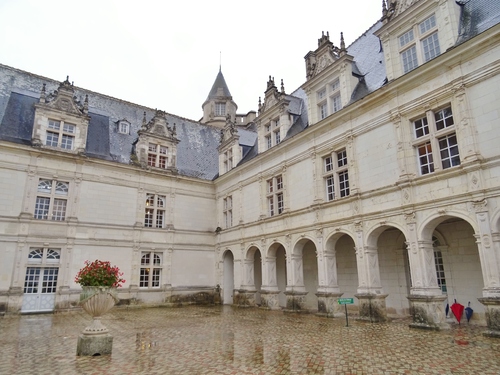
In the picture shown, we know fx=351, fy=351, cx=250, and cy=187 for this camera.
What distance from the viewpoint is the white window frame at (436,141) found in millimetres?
10914

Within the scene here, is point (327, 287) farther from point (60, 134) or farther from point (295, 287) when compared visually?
point (60, 134)

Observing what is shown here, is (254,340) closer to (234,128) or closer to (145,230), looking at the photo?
(145,230)

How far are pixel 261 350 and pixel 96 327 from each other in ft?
12.3

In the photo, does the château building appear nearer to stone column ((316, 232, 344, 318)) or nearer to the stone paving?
stone column ((316, 232, 344, 318))

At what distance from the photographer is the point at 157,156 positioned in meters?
22.2

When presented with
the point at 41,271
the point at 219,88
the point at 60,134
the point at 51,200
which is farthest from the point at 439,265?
the point at 219,88

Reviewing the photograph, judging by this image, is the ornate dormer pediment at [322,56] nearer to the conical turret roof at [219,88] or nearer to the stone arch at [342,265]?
the stone arch at [342,265]

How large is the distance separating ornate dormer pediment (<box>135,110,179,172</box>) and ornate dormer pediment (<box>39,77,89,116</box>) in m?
3.56

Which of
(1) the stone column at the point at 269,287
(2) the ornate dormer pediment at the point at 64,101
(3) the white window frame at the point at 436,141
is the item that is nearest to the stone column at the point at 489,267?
(3) the white window frame at the point at 436,141

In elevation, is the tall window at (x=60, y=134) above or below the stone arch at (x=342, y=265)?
above

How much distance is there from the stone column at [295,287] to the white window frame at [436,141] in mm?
6971

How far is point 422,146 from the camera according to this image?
38.7 feet

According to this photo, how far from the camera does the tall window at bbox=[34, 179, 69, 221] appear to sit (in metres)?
17.9

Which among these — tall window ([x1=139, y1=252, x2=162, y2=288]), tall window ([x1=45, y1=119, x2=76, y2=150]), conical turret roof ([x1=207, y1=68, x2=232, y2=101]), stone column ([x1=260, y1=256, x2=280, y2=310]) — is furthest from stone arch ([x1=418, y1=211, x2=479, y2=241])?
conical turret roof ([x1=207, y1=68, x2=232, y2=101])
